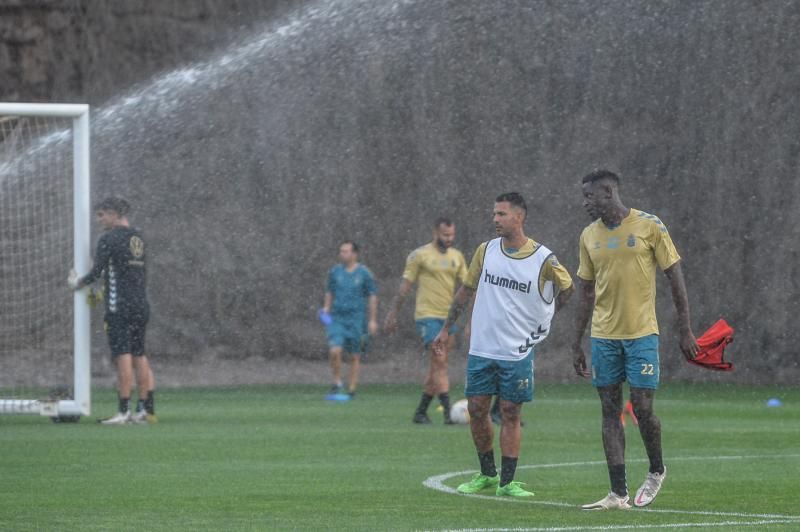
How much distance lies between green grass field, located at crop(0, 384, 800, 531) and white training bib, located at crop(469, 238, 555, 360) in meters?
0.92

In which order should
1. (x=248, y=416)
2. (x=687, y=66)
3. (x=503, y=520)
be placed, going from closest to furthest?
(x=503, y=520), (x=248, y=416), (x=687, y=66)

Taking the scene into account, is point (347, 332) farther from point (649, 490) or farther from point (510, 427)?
point (649, 490)

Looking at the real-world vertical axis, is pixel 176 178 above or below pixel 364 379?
above

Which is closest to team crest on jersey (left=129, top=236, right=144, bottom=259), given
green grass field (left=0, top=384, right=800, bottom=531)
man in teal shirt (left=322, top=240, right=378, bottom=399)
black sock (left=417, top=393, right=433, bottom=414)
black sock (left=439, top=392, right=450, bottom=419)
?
green grass field (left=0, top=384, right=800, bottom=531)

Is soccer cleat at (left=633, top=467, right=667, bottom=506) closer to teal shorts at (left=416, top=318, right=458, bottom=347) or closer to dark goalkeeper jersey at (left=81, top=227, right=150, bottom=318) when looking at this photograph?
dark goalkeeper jersey at (left=81, top=227, right=150, bottom=318)

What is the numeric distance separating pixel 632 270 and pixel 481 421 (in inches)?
64.7

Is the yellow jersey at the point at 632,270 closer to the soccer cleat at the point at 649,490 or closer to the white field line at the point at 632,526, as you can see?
the soccer cleat at the point at 649,490

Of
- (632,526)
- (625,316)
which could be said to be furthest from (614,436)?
(632,526)

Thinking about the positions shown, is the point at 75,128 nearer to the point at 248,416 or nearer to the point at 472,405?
the point at 248,416

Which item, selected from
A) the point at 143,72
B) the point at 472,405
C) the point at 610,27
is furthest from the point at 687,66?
the point at 472,405

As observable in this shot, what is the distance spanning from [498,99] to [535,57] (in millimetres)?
846

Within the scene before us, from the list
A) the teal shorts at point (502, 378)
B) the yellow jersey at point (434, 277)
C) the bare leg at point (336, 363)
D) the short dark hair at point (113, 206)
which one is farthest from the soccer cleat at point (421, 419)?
the teal shorts at point (502, 378)

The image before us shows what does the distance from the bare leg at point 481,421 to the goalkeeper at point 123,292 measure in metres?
6.52

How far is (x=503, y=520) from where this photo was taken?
838cm
